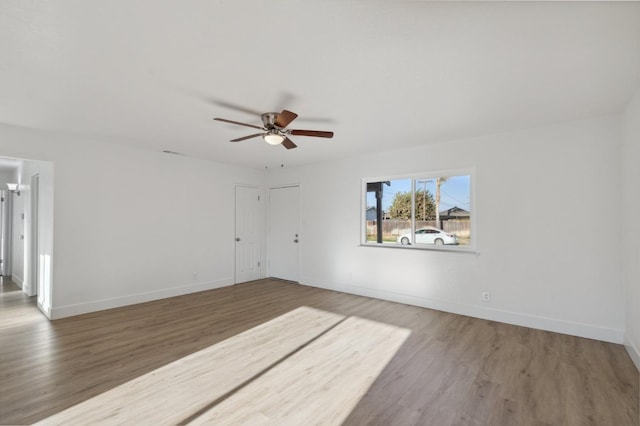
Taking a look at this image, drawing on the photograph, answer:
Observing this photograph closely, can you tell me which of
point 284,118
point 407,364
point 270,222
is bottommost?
point 407,364

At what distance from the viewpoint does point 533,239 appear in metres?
3.68

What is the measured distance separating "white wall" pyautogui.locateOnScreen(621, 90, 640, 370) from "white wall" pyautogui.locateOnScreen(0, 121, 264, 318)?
5.94 meters

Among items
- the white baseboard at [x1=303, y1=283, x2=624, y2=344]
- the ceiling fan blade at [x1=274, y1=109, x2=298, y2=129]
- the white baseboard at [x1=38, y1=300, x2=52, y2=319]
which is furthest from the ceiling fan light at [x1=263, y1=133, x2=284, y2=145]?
the white baseboard at [x1=38, y1=300, x2=52, y2=319]

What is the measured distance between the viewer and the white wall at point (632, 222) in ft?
8.78

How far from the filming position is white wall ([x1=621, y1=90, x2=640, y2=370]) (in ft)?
8.78

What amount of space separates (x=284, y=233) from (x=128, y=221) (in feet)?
9.89

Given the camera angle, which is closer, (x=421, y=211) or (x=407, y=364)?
(x=407, y=364)

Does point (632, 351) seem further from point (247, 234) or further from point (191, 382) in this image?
point (247, 234)

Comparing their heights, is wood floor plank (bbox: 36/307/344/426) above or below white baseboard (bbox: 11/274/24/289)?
below

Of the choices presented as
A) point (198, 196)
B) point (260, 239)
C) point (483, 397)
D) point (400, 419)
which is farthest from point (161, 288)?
point (483, 397)

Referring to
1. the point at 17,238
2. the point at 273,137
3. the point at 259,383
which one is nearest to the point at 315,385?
the point at 259,383

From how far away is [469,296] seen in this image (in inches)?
162

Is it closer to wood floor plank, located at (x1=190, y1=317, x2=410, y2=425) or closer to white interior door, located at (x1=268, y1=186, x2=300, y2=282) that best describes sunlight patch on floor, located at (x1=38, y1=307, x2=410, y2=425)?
wood floor plank, located at (x1=190, y1=317, x2=410, y2=425)

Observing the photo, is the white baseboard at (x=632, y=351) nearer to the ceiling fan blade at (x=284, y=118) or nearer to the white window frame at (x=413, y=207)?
the white window frame at (x=413, y=207)
